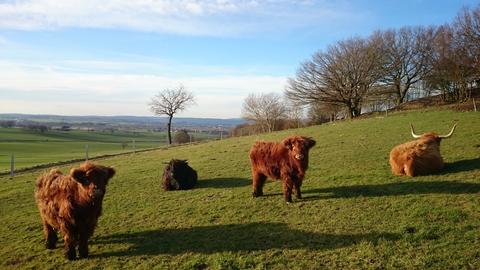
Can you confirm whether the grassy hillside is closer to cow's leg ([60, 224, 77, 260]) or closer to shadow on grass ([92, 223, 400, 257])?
shadow on grass ([92, 223, 400, 257])

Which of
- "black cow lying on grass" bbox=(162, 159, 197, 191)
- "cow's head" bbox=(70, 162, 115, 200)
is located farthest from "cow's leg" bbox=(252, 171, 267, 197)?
"cow's head" bbox=(70, 162, 115, 200)

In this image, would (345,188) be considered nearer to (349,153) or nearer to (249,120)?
(349,153)

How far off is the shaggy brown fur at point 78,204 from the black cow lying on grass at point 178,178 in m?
5.83

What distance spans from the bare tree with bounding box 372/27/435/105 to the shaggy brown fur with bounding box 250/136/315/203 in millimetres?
46282

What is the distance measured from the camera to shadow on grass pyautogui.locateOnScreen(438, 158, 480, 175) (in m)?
11.9

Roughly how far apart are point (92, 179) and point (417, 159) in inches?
354

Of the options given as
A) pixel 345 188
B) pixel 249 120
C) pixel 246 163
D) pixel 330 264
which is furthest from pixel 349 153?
pixel 249 120

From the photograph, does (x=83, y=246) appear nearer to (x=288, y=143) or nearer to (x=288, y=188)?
(x=288, y=188)

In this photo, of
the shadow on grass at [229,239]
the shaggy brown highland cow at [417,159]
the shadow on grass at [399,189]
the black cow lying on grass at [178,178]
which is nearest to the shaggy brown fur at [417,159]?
the shaggy brown highland cow at [417,159]

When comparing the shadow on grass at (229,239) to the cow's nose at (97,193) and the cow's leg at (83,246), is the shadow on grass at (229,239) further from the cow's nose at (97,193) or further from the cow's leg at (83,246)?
the cow's nose at (97,193)

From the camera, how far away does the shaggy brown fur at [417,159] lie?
12031 mm

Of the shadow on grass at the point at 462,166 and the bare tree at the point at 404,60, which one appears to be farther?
the bare tree at the point at 404,60

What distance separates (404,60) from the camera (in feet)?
180

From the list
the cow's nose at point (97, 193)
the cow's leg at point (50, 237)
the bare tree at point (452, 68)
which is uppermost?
the bare tree at point (452, 68)
